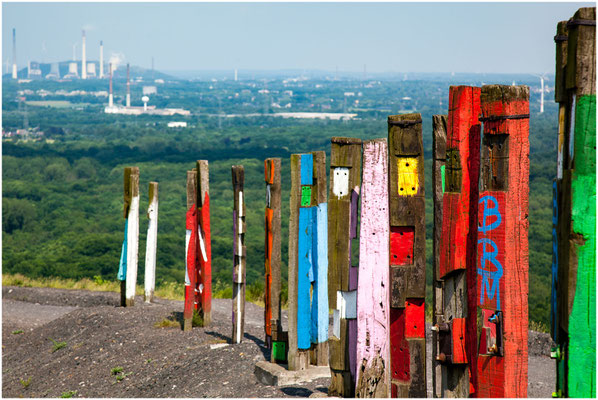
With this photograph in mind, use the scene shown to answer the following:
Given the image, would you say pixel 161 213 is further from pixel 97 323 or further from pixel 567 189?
pixel 567 189

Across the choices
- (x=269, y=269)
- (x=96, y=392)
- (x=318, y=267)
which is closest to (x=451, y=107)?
(x=318, y=267)

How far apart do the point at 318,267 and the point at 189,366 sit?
228 cm

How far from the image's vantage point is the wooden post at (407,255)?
507 cm

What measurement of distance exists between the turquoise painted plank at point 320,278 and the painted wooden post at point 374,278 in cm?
181

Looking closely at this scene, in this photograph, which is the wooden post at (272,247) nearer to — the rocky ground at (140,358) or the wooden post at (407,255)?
the rocky ground at (140,358)

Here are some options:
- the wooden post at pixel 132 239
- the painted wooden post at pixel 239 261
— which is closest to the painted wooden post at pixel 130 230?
the wooden post at pixel 132 239

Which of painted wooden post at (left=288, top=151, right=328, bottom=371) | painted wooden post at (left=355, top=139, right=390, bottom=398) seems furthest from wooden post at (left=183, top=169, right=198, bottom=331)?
painted wooden post at (left=355, top=139, right=390, bottom=398)

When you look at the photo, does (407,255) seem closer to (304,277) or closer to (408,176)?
(408,176)

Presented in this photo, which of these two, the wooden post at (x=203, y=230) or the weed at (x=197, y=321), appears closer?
the wooden post at (x=203, y=230)

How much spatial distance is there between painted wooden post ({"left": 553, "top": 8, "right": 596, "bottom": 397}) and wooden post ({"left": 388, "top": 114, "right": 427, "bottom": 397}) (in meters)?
1.12

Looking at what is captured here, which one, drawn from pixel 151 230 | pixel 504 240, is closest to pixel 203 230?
pixel 151 230

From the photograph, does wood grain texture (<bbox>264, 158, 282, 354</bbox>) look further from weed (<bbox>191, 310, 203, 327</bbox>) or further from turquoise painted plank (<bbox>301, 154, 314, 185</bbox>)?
weed (<bbox>191, 310, 203, 327</bbox>)

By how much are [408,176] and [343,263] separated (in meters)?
0.80

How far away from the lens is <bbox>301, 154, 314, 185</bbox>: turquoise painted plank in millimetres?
7230
